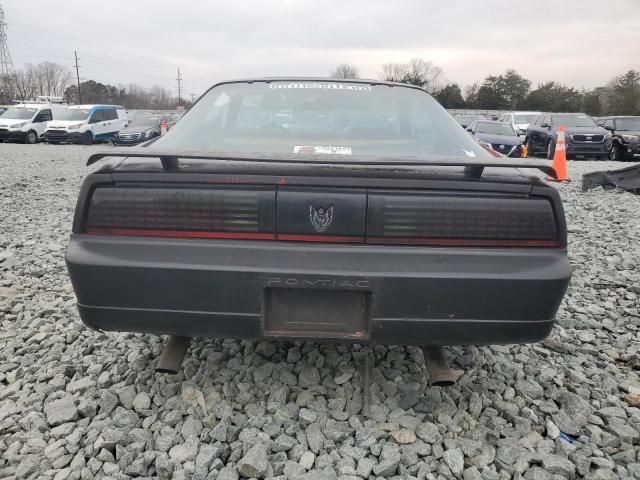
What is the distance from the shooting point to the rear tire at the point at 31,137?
2075 cm

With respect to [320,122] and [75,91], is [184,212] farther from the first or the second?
[75,91]

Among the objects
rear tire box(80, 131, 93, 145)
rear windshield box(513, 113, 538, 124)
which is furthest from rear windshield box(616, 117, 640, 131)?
rear tire box(80, 131, 93, 145)

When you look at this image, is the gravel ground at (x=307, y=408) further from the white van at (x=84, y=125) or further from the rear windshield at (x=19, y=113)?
the rear windshield at (x=19, y=113)

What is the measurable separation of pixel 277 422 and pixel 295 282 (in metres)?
0.71

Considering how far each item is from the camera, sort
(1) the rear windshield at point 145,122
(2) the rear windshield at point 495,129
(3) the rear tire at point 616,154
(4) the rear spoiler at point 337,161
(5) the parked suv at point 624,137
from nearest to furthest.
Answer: (4) the rear spoiler at point 337,161
(2) the rear windshield at point 495,129
(5) the parked suv at point 624,137
(3) the rear tire at point 616,154
(1) the rear windshield at point 145,122

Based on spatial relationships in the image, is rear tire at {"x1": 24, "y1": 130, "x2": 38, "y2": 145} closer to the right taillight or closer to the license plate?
the license plate

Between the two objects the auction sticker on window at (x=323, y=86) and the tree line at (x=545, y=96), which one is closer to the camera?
the auction sticker on window at (x=323, y=86)

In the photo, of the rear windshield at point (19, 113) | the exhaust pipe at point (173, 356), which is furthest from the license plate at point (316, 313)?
the rear windshield at point (19, 113)

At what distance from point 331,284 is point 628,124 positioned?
62.8 feet

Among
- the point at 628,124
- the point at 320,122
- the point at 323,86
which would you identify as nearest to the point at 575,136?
the point at 628,124

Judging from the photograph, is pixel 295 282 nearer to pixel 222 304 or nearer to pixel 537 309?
pixel 222 304

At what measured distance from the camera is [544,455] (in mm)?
2004

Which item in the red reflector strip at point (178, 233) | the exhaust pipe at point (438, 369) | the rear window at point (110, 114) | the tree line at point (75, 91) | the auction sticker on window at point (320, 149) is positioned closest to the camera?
the red reflector strip at point (178, 233)

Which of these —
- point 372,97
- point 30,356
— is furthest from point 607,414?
point 30,356
